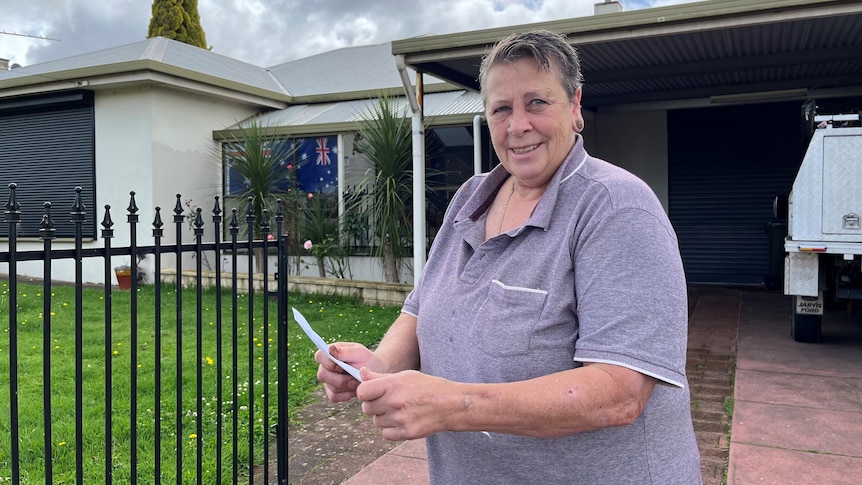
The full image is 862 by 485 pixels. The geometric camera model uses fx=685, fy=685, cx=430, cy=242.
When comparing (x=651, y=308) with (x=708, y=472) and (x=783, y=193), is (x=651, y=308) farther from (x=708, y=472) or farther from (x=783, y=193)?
(x=783, y=193)

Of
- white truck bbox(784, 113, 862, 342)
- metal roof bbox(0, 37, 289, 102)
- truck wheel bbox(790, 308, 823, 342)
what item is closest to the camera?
white truck bbox(784, 113, 862, 342)

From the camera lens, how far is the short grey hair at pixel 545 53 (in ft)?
4.84

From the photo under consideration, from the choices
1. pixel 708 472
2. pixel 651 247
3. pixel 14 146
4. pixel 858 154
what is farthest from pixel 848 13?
pixel 14 146

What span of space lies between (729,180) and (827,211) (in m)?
5.71

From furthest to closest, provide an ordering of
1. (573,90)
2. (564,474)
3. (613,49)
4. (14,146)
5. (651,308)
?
(14,146) → (613,49) → (573,90) → (564,474) → (651,308)

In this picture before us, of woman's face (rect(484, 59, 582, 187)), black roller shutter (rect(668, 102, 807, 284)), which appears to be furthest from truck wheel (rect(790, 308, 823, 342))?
woman's face (rect(484, 59, 582, 187))

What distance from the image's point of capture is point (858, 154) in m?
6.09

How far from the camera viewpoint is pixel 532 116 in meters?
1.51

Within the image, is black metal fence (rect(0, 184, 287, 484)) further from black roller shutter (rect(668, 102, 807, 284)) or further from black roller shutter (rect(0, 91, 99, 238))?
black roller shutter (rect(668, 102, 807, 284))

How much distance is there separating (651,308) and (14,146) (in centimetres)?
1443

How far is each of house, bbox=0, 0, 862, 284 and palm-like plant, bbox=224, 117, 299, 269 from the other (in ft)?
2.53

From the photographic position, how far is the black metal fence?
2312 millimetres

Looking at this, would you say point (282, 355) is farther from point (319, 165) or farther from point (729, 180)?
point (729, 180)

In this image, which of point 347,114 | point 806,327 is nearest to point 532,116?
point 806,327
